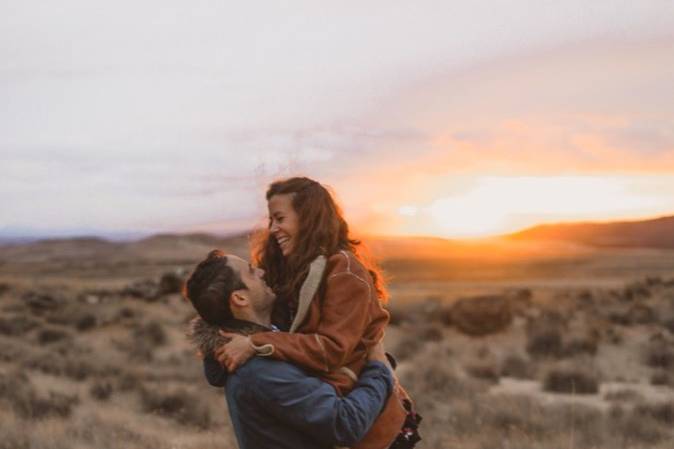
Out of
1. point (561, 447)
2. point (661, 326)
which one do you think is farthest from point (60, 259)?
point (561, 447)

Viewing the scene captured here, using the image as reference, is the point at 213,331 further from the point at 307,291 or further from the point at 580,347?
the point at 580,347

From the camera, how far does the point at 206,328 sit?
10.1 ft

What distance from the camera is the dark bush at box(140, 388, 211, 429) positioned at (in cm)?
1121

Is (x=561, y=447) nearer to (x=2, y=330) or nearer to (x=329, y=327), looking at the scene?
(x=329, y=327)

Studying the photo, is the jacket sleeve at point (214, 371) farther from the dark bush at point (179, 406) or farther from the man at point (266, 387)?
the dark bush at point (179, 406)

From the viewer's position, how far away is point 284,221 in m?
3.29

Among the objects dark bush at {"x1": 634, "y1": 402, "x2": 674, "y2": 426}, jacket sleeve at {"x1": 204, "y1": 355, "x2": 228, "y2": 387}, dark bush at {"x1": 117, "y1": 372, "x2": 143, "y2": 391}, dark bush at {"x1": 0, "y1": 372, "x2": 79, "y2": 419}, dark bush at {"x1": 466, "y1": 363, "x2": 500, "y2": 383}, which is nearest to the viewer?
jacket sleeve at {"x1": 204, "y1": 355, "x2": 228, "y2": 387}

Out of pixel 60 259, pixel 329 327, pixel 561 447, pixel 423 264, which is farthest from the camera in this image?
pixel 60 259

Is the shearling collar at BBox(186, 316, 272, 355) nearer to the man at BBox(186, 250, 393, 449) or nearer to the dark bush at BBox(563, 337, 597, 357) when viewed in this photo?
the man at BBox(186, 250, 393, 449)

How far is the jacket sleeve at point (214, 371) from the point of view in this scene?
3139mm

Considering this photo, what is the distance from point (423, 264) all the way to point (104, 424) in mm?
88489

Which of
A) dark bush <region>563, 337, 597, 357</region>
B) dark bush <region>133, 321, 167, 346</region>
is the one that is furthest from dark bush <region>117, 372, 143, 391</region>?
dark bush <region>563, 337, 597, 357</region>

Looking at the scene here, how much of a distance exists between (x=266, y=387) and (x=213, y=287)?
1.24ft

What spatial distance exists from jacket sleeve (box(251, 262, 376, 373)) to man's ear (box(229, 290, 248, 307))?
4.9 inches
